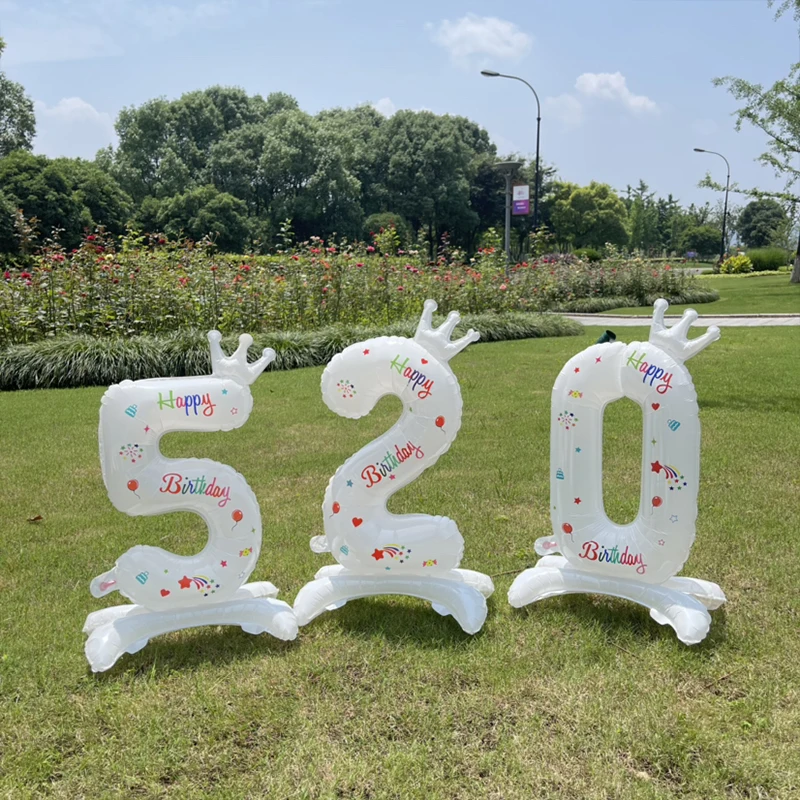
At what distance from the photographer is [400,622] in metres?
3.30

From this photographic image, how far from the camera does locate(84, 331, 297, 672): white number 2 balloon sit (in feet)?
9.74

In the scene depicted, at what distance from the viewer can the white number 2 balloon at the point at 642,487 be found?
3.12 meters

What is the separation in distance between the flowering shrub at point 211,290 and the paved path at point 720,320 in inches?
139

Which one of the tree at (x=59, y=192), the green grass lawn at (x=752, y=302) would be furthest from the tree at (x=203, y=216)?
the green grass lawn at (x=752, y=302)

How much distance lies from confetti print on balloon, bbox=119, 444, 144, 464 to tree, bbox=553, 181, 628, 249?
58492 millimetres

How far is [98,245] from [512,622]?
30.4 feet

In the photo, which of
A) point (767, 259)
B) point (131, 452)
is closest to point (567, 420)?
point (131, 452)

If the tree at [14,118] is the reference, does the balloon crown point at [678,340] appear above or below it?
below

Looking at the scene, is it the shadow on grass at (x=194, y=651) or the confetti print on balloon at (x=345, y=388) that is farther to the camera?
the confetti print on balloon at (x=345, y=388)

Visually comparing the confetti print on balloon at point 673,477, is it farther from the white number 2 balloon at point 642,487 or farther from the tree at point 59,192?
the tree at point 59,192

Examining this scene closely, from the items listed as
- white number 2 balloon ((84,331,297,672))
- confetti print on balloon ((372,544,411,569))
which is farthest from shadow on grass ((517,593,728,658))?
white number 2 balloon ((84,331,297,672))

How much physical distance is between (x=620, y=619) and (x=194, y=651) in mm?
1899

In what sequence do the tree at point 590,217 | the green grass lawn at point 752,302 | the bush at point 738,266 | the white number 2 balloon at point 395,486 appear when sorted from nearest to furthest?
the white number 2 balloon at point 395,486 < the green grass lawn at point 752,302 < the bush at point 738,266 < the tree at point 590,217

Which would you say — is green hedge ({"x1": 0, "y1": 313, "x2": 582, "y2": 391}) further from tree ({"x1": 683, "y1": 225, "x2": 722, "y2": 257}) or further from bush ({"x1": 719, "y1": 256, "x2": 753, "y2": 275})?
tree ({"x1": 683, "y1": 225, "x2": 722, "y2": 257})
